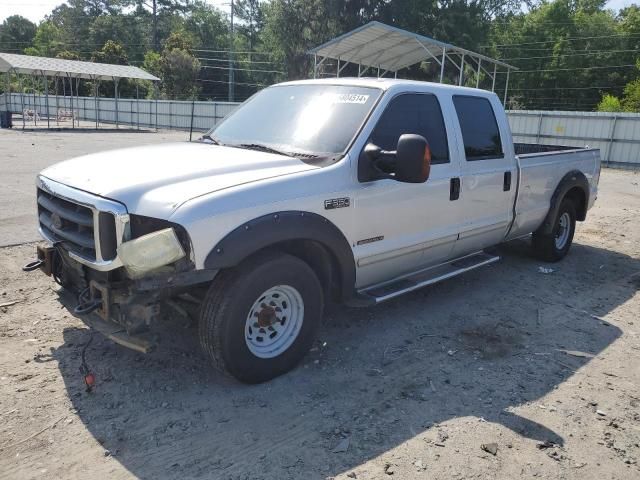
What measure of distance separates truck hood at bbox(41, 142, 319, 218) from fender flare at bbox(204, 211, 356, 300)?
0.30 meters

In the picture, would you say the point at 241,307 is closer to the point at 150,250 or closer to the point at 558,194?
the point at 150,250

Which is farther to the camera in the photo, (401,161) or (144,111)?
(144,111)

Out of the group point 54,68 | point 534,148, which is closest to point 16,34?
point 54,68

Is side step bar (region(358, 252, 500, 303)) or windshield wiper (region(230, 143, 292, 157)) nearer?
windshield wiper (region(230, 143, 292, 157))

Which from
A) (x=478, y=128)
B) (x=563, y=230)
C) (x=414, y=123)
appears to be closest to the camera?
(x=414, y=123)

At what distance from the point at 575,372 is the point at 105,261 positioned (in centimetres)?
347

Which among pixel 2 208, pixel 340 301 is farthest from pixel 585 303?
pixel 2 208

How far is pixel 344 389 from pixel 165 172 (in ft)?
6.18

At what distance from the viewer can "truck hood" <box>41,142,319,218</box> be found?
10.6ft

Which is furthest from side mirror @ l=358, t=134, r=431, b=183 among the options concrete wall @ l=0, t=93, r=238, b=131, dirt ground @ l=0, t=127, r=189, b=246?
concrete wall @ l=0, t=93, r=238, b=131

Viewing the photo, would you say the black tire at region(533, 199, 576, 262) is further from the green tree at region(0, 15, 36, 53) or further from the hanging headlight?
the green tree at region(0, 15, 36, 53)

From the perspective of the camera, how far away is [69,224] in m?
3.69

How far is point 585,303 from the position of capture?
5.71 meters

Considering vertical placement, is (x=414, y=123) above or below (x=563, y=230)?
above
